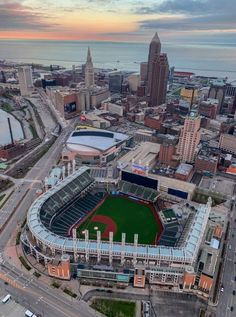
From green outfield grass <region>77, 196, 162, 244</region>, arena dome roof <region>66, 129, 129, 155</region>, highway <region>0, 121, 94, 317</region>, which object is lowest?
highway <region>0, 121, 94, 317</region>

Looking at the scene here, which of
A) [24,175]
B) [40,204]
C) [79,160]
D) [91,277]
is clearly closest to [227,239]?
[91,277]

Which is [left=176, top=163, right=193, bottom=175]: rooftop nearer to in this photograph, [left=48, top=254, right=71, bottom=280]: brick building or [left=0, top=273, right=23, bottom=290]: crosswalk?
[left=48, top=254, right=71, bottom=280]: brick building

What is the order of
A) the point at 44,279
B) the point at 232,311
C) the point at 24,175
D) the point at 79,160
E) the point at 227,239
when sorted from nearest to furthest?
the point at 232,311, the point at 44,279, the point at 227,239, the point at 24,175, the point at 79,160

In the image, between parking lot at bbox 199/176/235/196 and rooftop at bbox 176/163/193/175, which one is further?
rooftop at bbox 176/163/193/175

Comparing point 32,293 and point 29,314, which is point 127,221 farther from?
point 29,314

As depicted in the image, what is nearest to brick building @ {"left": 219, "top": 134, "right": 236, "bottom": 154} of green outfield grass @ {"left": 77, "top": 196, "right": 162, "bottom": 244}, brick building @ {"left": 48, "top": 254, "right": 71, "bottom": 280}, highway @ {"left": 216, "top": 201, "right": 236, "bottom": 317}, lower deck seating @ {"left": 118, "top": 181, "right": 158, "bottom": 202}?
lower deck seating @ {"left": 118, "top": 181, "right": 158, "bottom": 202}

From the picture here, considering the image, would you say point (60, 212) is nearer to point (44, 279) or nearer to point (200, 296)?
point (44, 279)

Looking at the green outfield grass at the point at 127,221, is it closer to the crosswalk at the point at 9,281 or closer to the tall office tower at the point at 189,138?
the crosswalk at the point at 9,281
